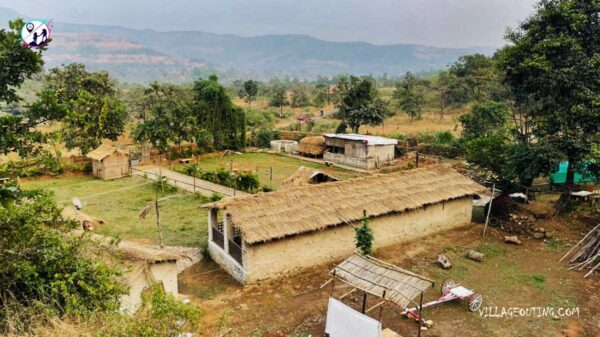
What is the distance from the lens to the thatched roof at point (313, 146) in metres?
38.8

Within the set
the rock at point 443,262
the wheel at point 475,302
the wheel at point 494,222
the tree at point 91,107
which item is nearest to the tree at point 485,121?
the wheel at point 494,222

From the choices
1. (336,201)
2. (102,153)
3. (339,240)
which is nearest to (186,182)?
(102,153)

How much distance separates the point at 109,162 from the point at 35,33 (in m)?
23.8

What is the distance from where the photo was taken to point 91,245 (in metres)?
11.1

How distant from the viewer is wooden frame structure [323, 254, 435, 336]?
1093cm

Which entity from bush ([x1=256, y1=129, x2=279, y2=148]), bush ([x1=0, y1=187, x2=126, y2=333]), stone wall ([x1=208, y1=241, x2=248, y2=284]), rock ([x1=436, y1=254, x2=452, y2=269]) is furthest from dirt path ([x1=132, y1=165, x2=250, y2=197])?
bush ([x1=0, y1=187, x2=126, y2=333])

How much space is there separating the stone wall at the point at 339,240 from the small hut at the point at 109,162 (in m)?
20.4

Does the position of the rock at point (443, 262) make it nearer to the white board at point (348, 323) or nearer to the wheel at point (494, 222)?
the wheel at point (494, 222)

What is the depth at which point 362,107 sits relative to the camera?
42.0 metres

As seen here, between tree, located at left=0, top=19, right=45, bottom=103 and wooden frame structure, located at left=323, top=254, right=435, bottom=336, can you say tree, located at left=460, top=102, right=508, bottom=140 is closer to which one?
wooden frame structure, located at left=323, top=254, right=435, bottom=336

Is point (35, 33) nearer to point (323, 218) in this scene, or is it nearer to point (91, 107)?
point (323, 218)

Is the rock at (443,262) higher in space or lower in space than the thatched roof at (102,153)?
lower

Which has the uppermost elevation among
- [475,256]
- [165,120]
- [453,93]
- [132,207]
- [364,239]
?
[453,93]

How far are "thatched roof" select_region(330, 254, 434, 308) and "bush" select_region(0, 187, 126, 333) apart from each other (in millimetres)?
5714
